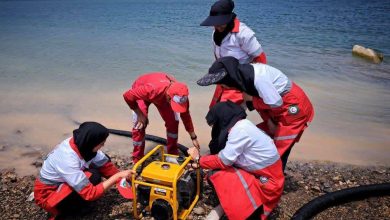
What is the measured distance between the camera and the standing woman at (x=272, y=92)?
3113mm

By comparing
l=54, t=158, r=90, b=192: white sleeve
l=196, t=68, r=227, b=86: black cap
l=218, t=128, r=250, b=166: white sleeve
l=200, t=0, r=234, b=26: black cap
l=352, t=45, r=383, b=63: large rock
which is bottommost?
l=352, t=45, r=383, b=63: large rock

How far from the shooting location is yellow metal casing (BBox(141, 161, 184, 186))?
2946mm

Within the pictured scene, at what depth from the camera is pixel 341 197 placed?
354cm

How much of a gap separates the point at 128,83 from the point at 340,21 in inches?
587

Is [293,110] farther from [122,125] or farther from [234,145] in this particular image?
[122,125]

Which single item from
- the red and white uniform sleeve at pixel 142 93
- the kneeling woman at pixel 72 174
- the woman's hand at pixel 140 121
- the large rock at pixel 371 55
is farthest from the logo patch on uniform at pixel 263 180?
the large rock at pixel 371 55

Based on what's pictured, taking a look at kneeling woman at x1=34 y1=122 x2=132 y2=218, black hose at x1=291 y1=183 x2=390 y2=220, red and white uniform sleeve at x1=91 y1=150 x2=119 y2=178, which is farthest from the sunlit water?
kneeling woman at x1=34 y1=122 x2=132 y2=218

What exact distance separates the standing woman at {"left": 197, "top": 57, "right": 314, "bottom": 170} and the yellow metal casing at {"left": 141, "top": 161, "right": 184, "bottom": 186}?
33.3 inches

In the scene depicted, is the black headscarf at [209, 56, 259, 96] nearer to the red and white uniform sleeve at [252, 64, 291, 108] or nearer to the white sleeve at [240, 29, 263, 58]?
the red and white uniform sleeve at [252, 64, 291, 108]

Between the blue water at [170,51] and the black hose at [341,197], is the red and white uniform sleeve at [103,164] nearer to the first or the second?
the black hose at [341,197]

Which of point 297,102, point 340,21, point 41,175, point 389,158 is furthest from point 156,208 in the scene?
point 340,21

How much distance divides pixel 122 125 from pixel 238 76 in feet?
10.4

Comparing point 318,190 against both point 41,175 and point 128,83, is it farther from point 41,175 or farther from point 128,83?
point 128,83

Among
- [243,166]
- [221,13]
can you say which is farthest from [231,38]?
[243,166]
